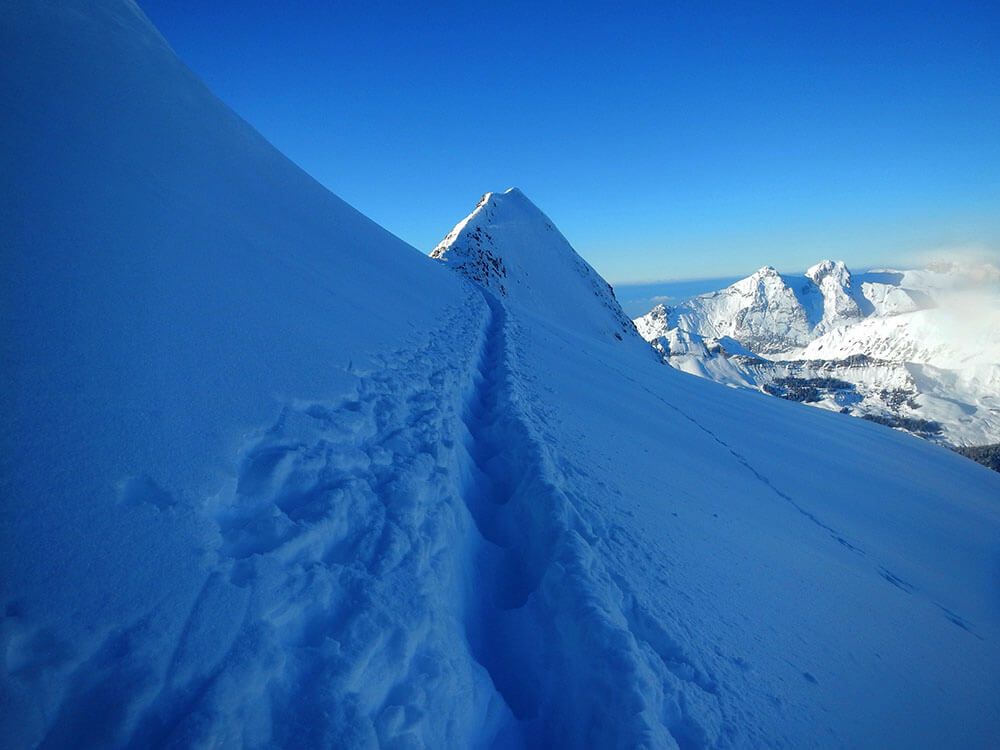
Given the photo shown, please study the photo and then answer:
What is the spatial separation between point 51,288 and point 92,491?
9.66 feet

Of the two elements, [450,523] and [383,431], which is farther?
[383,431]

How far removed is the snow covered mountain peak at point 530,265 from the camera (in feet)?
142

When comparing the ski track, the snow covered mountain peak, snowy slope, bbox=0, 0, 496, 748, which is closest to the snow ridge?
the ski track

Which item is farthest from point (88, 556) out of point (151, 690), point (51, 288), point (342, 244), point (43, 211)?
A: point (342, 244)

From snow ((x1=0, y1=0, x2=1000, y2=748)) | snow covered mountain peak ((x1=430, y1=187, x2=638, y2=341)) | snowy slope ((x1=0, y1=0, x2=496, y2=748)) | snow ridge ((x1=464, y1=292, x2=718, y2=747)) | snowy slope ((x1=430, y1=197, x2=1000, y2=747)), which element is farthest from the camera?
snow covered mountain peak ((x1=430, y1=187, x2=638, y2=341))

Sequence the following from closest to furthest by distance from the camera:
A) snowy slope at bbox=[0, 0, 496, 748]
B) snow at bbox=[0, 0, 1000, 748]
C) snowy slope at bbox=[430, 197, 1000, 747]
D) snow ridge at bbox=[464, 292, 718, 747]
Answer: snowy slope at bbox=[0, 0, 496, 748] → snow at bbox=[0, 0, 1000, 748] → snow ridge at bbox=[464, 292, 718, 747] → snowy slope at bbox=[430, 197, 1000, 747]

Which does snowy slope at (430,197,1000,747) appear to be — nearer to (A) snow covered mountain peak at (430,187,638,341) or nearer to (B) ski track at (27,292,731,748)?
(B) ski track at (27,292,731,748)

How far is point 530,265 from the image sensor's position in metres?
53.4

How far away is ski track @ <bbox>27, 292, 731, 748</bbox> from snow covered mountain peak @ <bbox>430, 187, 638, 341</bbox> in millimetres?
33168

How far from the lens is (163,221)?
6965 mm

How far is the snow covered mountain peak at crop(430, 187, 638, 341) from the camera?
142ft

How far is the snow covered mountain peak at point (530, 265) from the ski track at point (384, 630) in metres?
33.2

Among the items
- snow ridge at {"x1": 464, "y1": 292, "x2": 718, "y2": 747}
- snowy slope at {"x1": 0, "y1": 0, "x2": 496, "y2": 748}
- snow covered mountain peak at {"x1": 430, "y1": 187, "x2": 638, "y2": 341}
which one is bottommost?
snow ridge at {"x1": 464, "y1": 292, "x2": 718, "y2": 747}

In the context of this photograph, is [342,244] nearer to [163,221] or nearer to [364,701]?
[163,221]
